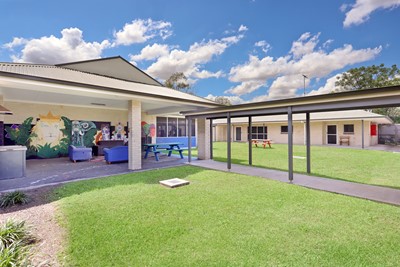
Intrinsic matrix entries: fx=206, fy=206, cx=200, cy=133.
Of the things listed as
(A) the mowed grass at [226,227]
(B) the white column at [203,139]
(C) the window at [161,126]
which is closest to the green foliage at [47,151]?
(C) the window at [161,126]

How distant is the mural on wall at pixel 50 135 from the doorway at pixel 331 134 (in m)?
21.5

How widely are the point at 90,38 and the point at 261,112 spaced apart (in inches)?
634

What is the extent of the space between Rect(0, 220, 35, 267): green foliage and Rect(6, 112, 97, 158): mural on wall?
34.0 ft

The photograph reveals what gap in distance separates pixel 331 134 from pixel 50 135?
77.8 ft

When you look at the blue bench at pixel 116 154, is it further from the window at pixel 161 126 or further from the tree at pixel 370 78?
the tree at pixel 370 78

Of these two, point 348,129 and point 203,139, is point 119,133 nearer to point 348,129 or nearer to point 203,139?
point 203,139

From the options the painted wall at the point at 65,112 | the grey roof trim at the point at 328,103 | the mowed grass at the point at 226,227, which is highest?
the painted wall at the point at 65,112

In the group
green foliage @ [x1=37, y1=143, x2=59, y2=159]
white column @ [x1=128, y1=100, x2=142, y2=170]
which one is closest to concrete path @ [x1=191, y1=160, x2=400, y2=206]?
white column @ [x1=128, y1=100, x2=142, y2=170]

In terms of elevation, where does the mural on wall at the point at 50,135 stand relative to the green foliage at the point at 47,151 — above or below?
above

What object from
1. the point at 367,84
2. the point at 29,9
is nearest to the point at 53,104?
the point at 29,9

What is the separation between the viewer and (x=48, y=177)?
23.9 ft

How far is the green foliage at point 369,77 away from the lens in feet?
98.4

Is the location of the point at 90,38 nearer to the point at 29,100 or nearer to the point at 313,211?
the point at 29,100

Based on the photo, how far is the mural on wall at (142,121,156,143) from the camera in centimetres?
A: 1606
